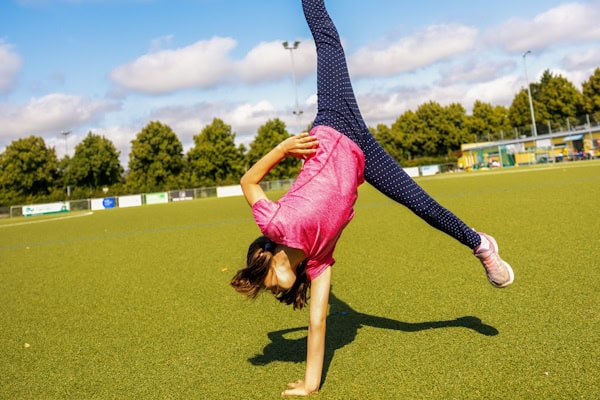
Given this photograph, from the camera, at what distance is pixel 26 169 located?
56844 millimetres

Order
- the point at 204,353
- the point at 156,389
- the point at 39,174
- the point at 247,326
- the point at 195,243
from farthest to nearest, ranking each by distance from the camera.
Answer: the point at 39,174 < the point at 195,243 < the point at 247,326 < the point at 204,353 < the point at 156,389

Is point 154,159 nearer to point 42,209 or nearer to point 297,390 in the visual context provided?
point 42,209

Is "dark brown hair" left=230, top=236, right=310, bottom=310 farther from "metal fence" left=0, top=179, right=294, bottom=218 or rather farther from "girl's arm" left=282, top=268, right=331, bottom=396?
"metal fence" left=0, top=179, right=294, bottom=218

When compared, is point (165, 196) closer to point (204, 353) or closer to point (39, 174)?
point (39, 174)

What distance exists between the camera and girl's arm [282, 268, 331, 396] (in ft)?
9.32

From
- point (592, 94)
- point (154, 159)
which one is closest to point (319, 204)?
point (154, 159)

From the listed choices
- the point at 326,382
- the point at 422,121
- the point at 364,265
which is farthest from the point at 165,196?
the point at 326,382

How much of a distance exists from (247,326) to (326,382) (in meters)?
1.47

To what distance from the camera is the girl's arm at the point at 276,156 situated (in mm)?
2898

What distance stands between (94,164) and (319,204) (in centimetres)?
6291

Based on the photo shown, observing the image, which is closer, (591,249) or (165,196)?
(591,249)

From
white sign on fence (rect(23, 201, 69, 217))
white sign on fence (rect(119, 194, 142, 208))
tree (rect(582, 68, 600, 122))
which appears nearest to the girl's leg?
white sign on fence (rect(23, 201, 69, 217))

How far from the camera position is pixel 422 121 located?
73250 millimetres

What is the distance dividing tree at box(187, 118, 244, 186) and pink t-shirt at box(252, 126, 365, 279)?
188 ft
